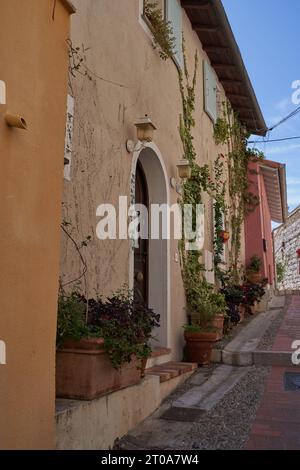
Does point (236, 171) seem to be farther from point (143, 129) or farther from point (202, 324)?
point (143, 129)

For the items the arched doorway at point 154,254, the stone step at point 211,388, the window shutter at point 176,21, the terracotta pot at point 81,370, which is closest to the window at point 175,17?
the window shutter at point 176,21

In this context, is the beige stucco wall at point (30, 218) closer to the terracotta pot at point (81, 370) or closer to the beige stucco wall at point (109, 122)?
the terracotta pot at point (81, 370)

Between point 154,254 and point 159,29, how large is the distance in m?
2.93

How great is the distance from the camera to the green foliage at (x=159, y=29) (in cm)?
578

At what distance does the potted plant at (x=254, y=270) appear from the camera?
12000 millimetres

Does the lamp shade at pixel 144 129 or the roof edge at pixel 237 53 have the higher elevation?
the roof edge at pixel 237 53

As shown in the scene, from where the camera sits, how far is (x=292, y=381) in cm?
498

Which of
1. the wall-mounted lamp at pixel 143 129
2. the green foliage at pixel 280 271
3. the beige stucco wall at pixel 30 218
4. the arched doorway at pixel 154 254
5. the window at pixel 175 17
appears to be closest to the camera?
the beige stucco wall at pixel 30 218

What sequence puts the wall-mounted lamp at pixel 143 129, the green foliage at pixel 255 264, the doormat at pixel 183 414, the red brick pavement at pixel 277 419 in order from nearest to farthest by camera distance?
the red brick pavement at pixel 277 419, the doormat at pixel 183 414, the wall-mounted lamp at pixel 143 129, the green foliage at pixel 255 264

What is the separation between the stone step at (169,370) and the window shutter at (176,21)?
4.38m

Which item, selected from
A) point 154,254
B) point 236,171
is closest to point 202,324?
point 154,254

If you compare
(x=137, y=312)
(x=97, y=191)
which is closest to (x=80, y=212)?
(x=97, y=191)

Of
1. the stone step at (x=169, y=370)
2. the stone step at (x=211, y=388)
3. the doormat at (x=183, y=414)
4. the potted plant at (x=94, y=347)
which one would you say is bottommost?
the doormat at (x=183, y=414)

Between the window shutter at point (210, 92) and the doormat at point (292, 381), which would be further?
the window shutter at point (210, 92)
